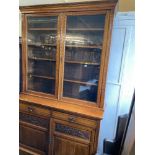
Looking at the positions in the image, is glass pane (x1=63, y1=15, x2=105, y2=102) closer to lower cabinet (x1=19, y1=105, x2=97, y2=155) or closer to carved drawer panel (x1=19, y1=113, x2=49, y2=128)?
lower cabinet (x1=19, y1=105, x2=97, y2=155)

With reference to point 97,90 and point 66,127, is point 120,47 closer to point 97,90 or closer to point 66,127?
point 97,90

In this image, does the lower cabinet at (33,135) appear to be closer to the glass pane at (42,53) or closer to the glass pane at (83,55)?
the glass pane at (42,53)

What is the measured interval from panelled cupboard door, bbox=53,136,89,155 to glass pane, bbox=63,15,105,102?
0.53 meters

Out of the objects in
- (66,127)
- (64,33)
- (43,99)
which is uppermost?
(64,33)

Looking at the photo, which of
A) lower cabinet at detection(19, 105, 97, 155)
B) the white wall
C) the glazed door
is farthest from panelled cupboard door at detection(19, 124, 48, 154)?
the white wall

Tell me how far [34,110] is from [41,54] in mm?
756

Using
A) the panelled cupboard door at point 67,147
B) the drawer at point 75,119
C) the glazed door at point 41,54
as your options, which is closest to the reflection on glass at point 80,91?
the glazed door at point 41,54

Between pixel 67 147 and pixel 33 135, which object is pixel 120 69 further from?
pixel 33 135

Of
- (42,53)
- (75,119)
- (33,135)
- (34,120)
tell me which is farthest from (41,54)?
(33,135)

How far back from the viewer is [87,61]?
1883 millimetres

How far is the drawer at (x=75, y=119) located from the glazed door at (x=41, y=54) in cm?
32

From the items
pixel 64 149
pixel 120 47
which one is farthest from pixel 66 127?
pixel 120 47
